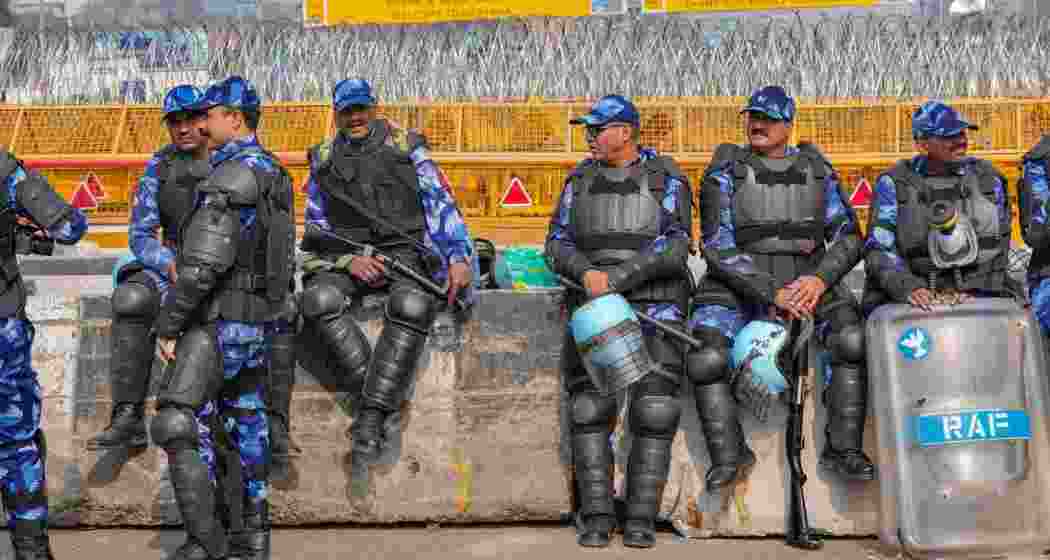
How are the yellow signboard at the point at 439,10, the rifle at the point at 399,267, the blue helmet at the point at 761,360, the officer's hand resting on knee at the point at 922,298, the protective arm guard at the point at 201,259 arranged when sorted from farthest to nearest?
the yellow signboard at the point at 439,10 < the rifle at the point at 399,267 < the blue helmet at the point at 761,360 < the officer's hand resting on knee at the point at 922,298 < the protective arm guard at the point at 201,259

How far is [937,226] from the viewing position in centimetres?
709

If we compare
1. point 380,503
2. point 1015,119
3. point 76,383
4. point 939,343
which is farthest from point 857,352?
point 1015,119

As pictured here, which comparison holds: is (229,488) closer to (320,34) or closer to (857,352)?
(857,352)

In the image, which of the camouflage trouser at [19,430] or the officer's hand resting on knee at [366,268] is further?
the officer's hand resting on knee at [366,268]

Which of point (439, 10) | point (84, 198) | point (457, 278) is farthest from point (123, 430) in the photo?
point (439, 10)

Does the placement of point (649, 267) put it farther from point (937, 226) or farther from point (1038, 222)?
point (1038, 222)

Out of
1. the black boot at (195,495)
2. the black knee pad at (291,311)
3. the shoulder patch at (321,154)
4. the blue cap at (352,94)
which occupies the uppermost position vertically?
the blue cap at (352,94)

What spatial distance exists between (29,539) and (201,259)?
4.68 ft

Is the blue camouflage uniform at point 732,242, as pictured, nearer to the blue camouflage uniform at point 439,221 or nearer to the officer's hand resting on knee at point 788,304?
the officer's hand resting on knee at point 788,304

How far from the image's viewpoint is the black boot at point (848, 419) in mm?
7293

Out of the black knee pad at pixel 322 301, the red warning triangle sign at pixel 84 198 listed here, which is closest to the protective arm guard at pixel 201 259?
the black knee pad at pixel 322 301

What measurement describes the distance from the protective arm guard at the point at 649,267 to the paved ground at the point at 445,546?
1.16m

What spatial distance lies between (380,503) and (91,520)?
1.37 m

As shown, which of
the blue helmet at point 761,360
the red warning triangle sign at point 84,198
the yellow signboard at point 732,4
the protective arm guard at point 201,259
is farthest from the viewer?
the yellow signboard at point 732,4
